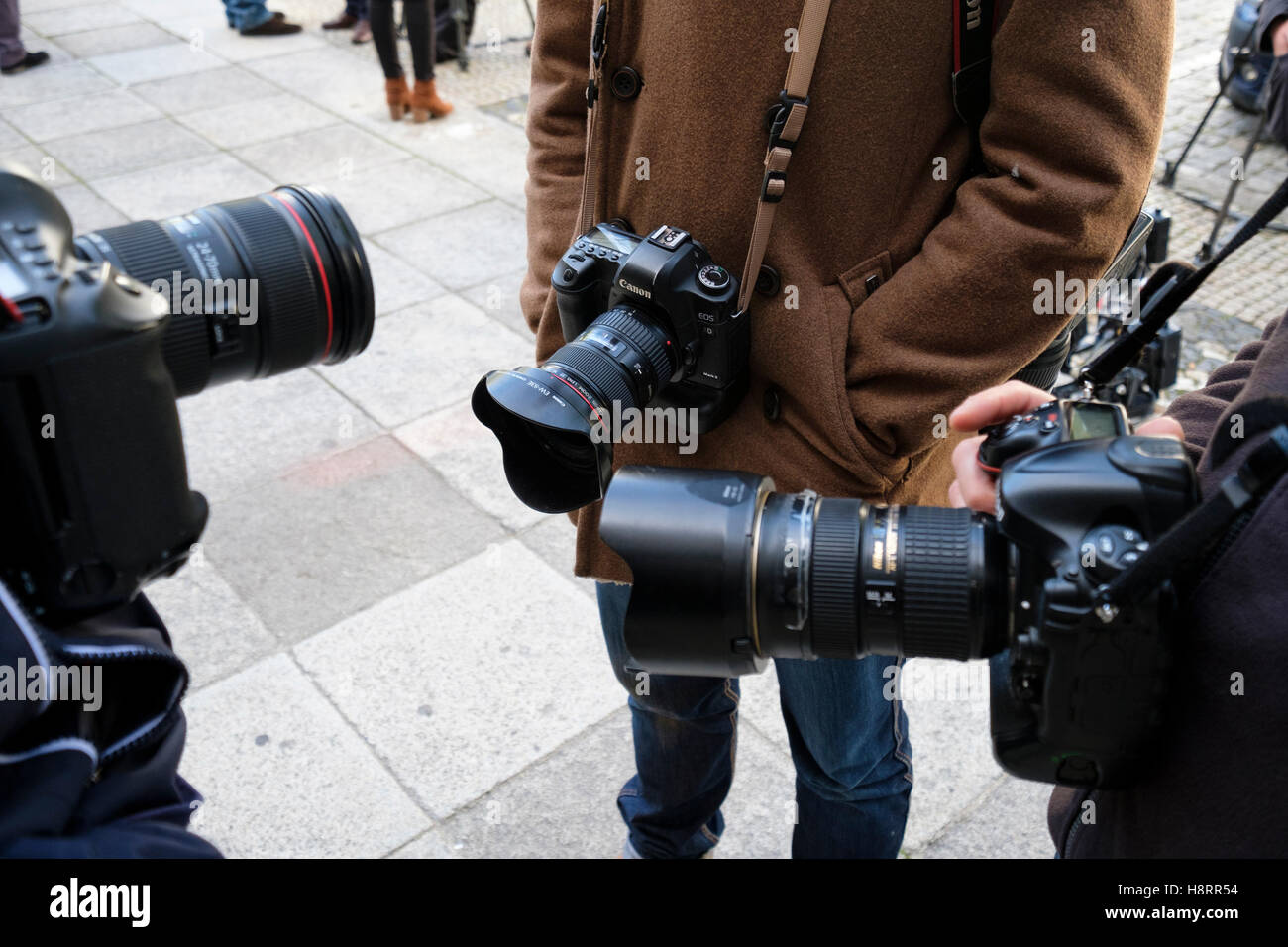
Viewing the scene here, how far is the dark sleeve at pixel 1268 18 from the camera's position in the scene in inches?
130

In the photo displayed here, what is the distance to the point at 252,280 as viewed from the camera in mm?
1287

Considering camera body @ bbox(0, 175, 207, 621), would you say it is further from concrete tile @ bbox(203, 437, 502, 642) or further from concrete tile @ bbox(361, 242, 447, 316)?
concrete tile @ bbox(361, 242, 447, 316)

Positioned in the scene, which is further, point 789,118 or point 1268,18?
point 1268,18

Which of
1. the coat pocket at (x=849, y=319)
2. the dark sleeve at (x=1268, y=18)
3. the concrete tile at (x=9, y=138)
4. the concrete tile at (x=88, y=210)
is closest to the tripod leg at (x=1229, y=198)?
the dark sleeve at (x=1268, y=18)

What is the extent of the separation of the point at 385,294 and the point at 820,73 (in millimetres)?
3086

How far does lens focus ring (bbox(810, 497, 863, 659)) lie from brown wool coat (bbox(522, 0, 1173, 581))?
36 cm

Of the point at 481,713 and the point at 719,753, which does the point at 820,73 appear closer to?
the point at 719,753

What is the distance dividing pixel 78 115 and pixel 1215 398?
6094 mm

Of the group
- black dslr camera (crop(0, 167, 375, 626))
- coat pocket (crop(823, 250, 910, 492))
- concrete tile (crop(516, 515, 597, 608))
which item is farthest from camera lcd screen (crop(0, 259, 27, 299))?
concrete tile (crop(516, 515, 597, 608))

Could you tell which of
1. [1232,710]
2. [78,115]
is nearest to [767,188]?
[1232,710]

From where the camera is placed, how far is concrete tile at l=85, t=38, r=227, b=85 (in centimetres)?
633

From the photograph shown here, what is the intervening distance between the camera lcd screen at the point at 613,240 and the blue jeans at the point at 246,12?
247 inches

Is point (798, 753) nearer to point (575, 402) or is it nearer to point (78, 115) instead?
point (575, 402)

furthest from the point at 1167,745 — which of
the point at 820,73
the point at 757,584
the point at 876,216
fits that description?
the point at 820,73
